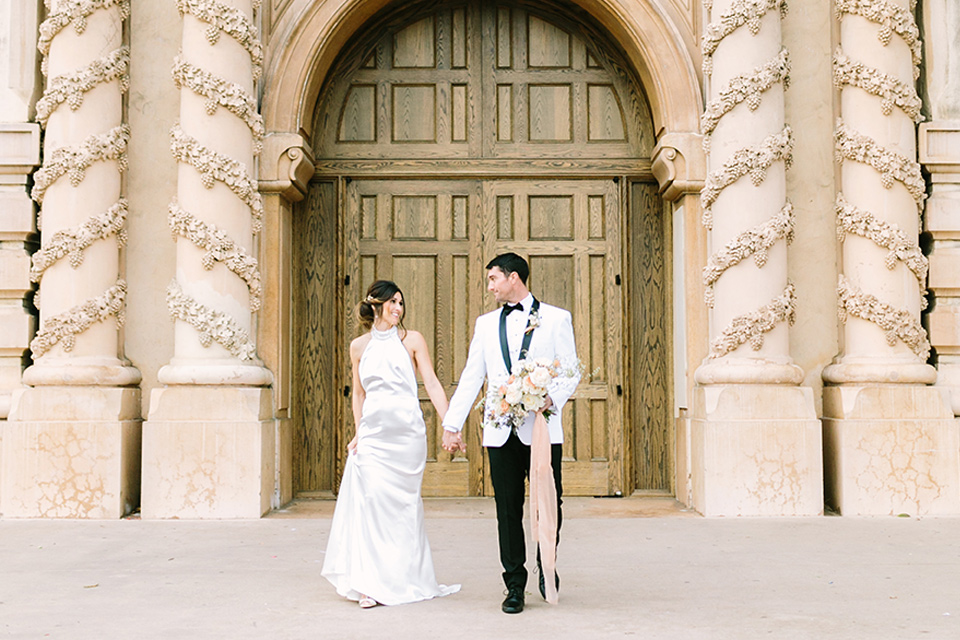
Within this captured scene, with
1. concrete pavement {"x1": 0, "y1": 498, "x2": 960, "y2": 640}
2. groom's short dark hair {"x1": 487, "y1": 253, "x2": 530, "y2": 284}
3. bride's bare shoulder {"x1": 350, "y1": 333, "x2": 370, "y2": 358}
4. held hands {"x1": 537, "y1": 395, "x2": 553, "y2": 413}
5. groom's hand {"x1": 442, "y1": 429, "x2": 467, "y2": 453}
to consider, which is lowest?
concrete pavement {"x1": 0, "y1": 498, "x2": 960, "y2": 640}

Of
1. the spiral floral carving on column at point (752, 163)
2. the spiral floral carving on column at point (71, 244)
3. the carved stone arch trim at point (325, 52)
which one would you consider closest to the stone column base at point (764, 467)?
the spiral floral carving on column at point (752, 163)

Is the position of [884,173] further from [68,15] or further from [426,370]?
[68,15]

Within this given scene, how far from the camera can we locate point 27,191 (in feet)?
31.3

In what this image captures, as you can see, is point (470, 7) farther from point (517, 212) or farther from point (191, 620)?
point (191, 620)

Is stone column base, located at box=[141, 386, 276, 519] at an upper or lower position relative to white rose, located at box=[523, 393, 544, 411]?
lower

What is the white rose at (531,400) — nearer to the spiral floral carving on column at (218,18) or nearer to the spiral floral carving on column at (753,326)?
the spiral floral carving on column at (753,326)

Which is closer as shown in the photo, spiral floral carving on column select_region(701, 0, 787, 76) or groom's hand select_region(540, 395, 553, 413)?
groom's hand select_region(540, 395, 553, 413)

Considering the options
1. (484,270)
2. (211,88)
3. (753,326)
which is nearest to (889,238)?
(753,326)

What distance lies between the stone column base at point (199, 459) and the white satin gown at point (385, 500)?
2.98 metres

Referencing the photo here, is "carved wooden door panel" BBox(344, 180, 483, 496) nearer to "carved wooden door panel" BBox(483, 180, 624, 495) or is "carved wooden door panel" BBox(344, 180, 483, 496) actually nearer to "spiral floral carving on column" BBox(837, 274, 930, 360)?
"carved wooden door panel" BBox(483, 180, 624, 495)

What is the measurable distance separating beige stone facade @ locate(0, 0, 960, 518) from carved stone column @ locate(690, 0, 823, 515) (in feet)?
0.08

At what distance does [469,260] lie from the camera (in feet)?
34.2

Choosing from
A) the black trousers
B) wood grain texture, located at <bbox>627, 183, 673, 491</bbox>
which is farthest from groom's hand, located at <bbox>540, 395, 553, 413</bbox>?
wood grain texture, located at <bbox>627, 183, 673, 491</bbox>

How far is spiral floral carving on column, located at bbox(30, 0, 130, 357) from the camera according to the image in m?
9.12
